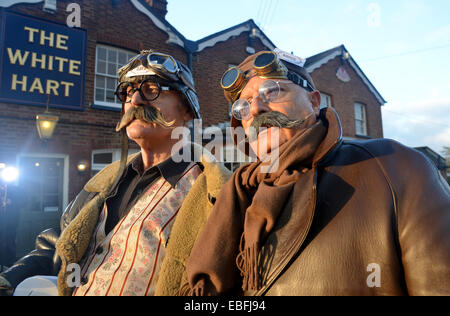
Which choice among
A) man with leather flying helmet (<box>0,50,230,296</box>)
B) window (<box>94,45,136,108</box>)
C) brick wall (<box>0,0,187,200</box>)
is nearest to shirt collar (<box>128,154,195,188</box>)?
man with leather flying helmet (<box>0,50,230,296</box>)

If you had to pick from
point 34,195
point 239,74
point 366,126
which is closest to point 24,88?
point 34,195

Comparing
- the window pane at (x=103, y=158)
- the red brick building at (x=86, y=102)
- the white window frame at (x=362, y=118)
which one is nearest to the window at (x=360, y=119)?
the white window frame at (x=362, y=118)

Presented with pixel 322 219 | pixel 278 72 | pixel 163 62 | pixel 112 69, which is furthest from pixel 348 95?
pixel 322 219

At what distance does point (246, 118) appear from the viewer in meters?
1.59

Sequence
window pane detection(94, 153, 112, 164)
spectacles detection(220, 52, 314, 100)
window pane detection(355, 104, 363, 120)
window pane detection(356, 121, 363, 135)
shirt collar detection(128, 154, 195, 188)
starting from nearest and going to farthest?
spectacles detection(220, 52, 314, 100) → shirt collar detection(128, 154, 195, 188) → window pane detection(94, 153, 112, 164) → window pane detection(356, 121, 363, 135) → window pane detection(355, 104, 363, 120)

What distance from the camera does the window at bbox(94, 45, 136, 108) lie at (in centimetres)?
795

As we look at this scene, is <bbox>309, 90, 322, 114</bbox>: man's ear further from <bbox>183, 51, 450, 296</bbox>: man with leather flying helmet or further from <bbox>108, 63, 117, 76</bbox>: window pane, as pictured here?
<bbox>108, 63, 117, 76</bbox>: window pane

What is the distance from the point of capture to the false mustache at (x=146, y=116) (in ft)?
6.60

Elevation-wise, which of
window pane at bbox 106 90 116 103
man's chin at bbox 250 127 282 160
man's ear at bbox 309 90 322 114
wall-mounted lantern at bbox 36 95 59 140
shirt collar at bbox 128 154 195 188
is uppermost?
window pane at bbox 106 90 116 103

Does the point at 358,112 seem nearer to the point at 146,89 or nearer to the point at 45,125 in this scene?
the point at 45,125

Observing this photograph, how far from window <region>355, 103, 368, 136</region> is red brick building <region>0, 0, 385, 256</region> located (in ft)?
25.6

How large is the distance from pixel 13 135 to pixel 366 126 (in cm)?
1478

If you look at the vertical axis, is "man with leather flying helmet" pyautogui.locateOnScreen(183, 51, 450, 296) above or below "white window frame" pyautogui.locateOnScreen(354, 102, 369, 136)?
below

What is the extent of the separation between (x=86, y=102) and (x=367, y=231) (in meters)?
7.97
